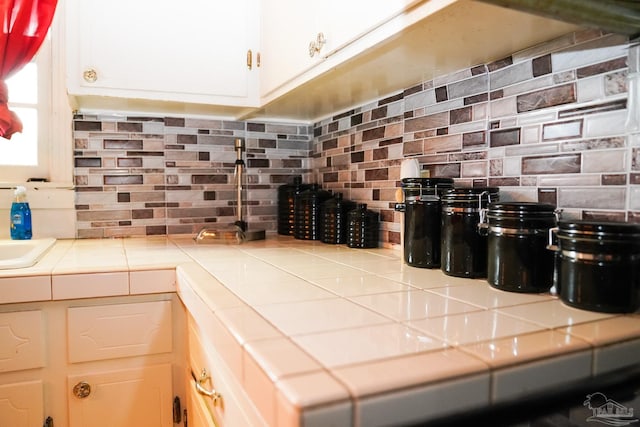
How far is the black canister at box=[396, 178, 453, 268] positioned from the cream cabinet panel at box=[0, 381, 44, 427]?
1.02 metres

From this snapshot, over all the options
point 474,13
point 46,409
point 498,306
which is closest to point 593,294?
point 498,306

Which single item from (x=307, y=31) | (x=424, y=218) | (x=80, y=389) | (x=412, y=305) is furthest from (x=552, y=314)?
(x=80, y=389)

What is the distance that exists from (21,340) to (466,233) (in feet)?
3.65

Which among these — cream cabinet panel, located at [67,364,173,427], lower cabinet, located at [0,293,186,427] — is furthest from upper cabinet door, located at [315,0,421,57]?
cream cabinet panel, located at [67,364,173,427]

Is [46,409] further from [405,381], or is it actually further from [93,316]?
[405,381]

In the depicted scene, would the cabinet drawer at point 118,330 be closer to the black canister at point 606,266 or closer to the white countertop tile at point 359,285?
the white countertop tile at point 359,285

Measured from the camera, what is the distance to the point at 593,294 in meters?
0.72

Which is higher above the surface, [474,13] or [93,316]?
[474,13]

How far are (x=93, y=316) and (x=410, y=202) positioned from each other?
0.88 m

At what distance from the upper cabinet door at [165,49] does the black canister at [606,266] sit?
1299 millimetres

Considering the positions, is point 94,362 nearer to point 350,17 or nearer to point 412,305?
point 412,305

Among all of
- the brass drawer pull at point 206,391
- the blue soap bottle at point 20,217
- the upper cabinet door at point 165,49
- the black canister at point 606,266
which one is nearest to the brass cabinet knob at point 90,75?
the upper cabinet door at point 165,49

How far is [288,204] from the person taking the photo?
78.3 inches

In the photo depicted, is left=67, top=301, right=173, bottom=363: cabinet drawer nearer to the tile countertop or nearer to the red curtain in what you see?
the tile countertop
